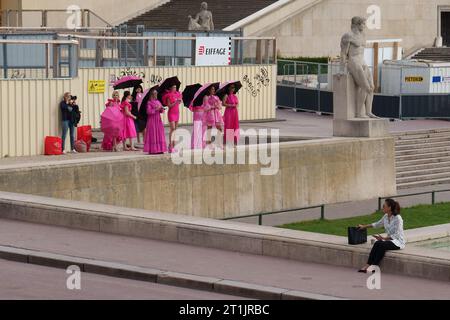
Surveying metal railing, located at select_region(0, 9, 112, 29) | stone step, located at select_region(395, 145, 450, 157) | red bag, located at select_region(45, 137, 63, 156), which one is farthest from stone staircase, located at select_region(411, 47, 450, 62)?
red bag, located at select_region(45, 137, 63, 156)

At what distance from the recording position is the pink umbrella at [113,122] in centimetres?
2888

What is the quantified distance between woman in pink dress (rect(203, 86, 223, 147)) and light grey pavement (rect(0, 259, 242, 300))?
12798 mm

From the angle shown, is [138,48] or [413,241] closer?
[413,241]

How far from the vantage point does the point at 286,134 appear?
1348 inches

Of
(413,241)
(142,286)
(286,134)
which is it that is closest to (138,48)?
(286,134)

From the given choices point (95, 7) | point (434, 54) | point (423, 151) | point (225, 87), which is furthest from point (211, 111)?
point (434, 54)

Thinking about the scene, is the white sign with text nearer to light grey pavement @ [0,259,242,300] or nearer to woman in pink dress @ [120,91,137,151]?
woman in pink dress @ [120,91,137,151]

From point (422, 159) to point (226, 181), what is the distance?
29.3 feet

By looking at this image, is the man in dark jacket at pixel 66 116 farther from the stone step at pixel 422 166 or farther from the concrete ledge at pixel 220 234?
the stone step at pixel 422 166

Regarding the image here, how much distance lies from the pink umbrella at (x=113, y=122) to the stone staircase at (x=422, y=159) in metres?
8.66

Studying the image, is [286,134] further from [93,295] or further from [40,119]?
[93,295]

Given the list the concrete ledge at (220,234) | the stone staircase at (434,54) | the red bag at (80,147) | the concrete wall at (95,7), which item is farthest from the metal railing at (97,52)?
the stone staircase at (434,54)

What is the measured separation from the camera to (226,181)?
29031mm

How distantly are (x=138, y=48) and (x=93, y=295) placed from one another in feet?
66.1
